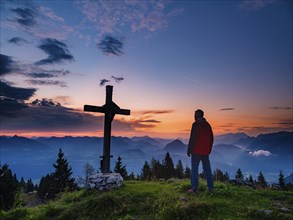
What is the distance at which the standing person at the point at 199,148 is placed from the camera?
11.8 m

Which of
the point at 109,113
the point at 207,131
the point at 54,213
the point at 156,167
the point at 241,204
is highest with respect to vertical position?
the point at 109,113

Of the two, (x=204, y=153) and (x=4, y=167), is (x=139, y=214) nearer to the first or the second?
(x=204, y=153)

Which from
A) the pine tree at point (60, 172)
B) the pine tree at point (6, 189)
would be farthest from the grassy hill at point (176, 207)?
the pine tree at point (60, 172)

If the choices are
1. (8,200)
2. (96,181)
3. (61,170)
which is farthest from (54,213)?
(61,170)

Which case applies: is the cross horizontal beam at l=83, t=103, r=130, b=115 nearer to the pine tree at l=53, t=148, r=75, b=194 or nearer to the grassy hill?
the grassy hill

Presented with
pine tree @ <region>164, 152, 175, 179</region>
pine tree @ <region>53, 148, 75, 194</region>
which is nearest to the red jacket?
pine tree @ <region>53, 148, 75, 194</region>

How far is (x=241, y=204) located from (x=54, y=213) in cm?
746

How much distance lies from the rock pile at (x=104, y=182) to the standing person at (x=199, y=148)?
421 centimetres

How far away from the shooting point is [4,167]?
43.5m

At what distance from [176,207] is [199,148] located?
3.94m

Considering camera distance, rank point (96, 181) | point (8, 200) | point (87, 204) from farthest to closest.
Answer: point (8, 200) → point (96, 181) → point (87, 204)

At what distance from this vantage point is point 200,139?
1193cm

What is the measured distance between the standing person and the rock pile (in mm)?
4210

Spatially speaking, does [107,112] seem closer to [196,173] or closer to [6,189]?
[196,173]
